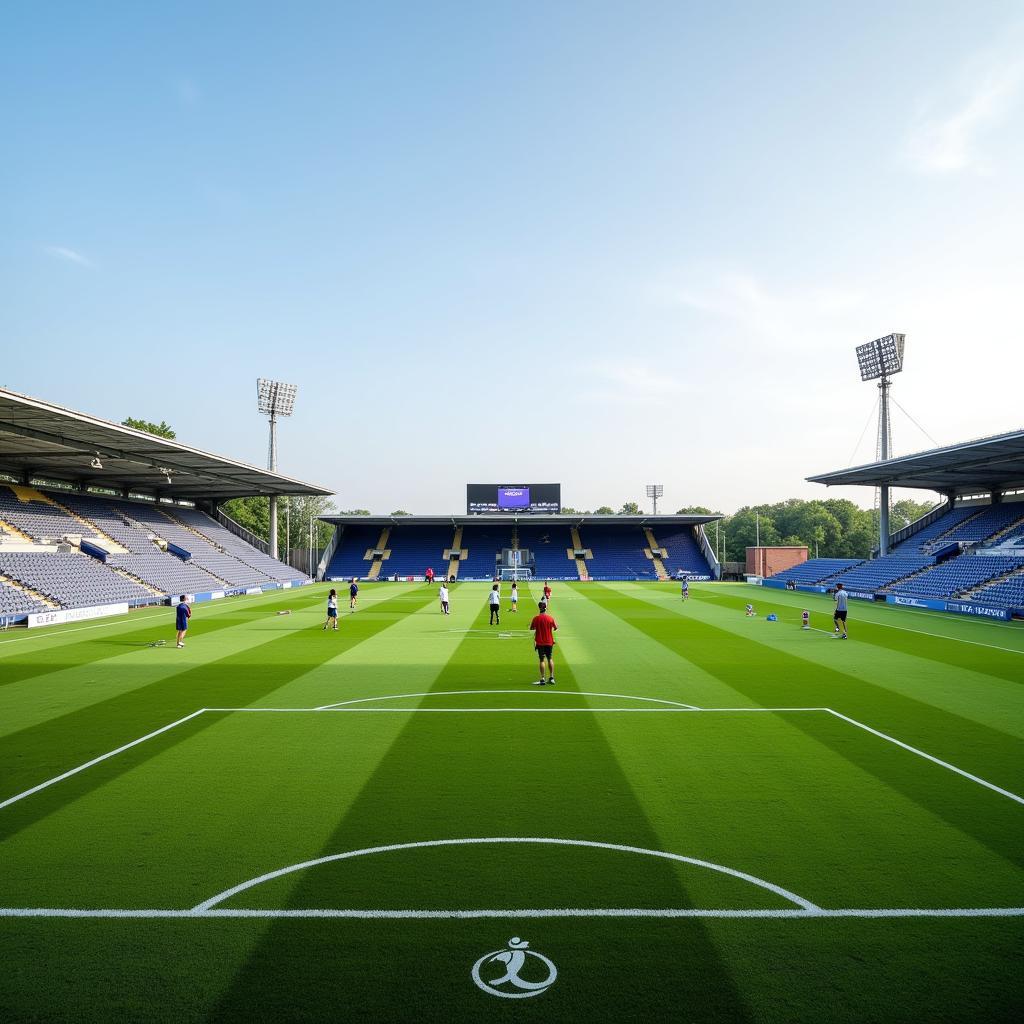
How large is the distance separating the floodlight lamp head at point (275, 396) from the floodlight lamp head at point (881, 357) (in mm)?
52157

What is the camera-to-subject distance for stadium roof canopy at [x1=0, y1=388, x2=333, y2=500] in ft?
89.2

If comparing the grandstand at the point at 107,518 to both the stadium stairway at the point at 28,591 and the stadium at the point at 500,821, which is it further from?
the stadium at the point at 500,821

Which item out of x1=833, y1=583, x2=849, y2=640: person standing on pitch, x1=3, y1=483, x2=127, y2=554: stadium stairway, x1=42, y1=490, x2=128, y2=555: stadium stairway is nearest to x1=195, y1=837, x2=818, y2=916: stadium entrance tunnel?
x1=833, y1=583, x2=849, y2=640: person standing on pitch

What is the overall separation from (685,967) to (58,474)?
158ft

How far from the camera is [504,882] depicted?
19.7 feet

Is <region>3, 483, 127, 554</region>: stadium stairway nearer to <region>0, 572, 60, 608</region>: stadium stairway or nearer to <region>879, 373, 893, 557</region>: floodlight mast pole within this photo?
<region>0, 572, 60, 608</region>: stadium stairway

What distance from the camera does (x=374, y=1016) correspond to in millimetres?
4340

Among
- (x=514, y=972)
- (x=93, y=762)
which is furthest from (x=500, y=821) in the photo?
(x=93, y=762)

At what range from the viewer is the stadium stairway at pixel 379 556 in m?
63.9

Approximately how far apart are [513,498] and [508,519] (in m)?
2.39

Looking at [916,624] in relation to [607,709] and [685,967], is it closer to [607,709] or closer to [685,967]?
[607,709]

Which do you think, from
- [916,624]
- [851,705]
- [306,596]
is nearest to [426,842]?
[851,705]

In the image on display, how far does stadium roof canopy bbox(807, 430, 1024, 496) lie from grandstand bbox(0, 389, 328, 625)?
1560 inches

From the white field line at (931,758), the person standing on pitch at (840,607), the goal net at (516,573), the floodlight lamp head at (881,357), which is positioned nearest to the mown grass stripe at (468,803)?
the white field line at (931,758)
